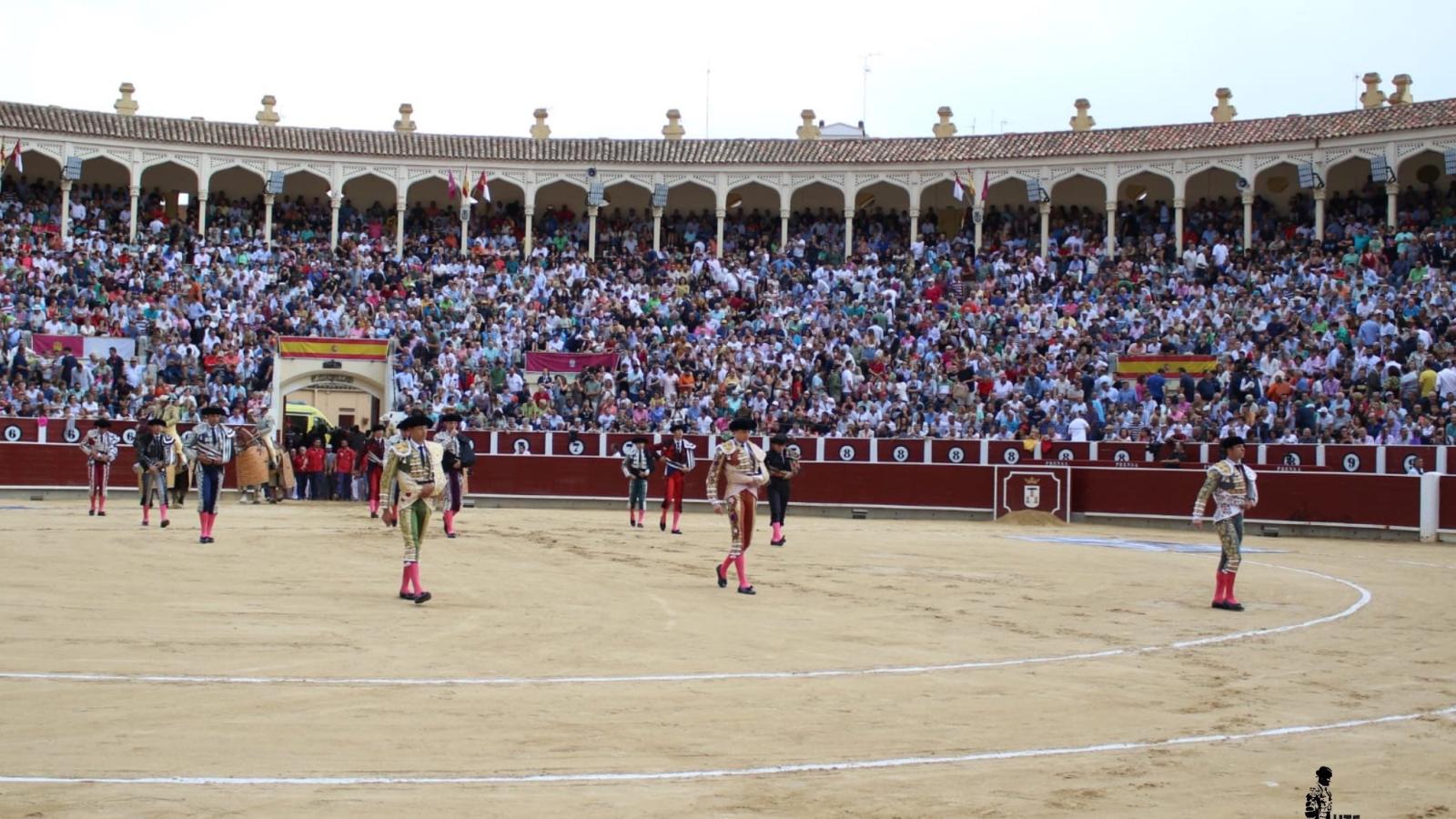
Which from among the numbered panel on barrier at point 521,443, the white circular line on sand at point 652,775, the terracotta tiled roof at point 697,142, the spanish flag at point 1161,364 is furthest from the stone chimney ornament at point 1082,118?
the white circular line on sand at point 652,775

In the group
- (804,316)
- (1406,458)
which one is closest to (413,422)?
(1406,458)

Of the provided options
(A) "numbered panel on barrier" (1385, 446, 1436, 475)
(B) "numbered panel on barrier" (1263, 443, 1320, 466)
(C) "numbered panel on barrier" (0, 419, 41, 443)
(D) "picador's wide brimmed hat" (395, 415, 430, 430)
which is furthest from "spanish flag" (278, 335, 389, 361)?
(D) "picador's wide brimmed hat" (395, 415, 430, 430)

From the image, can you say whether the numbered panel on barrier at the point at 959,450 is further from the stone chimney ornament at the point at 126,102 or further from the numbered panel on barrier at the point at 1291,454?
the stone chimney ornament at the point at 126,102

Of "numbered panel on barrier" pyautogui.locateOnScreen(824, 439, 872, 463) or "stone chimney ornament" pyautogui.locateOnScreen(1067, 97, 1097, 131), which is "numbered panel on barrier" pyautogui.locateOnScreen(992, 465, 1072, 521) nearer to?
"numbered panel on barrier" pyautogui.locateOnScreen(824, 439, 872, 463)

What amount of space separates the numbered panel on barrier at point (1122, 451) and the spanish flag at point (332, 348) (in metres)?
15.8

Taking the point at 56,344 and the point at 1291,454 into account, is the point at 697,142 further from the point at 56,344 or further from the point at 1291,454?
the point at 1291,454

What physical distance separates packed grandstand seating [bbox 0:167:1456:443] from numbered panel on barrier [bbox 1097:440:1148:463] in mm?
462

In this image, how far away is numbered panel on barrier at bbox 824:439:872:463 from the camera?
105 ft

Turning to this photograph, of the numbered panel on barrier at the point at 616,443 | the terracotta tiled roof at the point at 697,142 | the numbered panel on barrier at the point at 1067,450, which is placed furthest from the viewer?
the terracotta tiled roof at the point at 697,142

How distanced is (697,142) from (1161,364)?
1649 cm

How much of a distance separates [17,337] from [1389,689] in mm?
30443

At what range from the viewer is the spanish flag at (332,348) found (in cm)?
3534

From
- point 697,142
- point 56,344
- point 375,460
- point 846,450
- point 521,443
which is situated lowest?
point 375,460

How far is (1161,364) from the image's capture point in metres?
33.2
